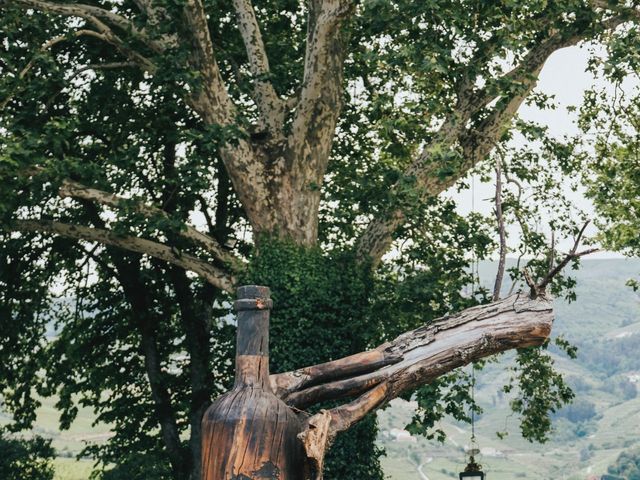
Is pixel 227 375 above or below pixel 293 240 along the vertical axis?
below

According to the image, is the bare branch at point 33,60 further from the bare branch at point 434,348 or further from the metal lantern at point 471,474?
the bare branch at point 434,348

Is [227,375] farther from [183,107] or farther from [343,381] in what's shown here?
[343,381]

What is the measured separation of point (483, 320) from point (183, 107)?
669 inches

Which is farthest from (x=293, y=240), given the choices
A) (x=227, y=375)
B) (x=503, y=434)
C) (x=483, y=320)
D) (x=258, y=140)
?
(x=483, y=320)

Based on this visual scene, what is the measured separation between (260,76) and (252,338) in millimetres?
13435

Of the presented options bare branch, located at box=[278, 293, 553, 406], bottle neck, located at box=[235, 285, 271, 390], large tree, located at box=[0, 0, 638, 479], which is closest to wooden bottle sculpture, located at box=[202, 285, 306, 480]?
bottle neck, located at box=[235, 285, 271, 390]

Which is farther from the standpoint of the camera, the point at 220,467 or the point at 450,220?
the point at 450,220

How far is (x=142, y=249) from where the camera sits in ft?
57.6

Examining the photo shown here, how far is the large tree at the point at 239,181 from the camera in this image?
15930 millimetres

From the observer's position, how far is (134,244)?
17.5m

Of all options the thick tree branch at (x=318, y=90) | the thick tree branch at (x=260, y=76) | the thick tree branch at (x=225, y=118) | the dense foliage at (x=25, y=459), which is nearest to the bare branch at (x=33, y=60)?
the thick tree branch at (x=225, y=118)

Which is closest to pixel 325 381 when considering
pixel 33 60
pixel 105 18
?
pixel 33 60

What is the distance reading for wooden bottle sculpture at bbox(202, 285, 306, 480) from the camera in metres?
3.72

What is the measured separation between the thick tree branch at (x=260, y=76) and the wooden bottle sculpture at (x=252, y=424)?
43.4 ft
